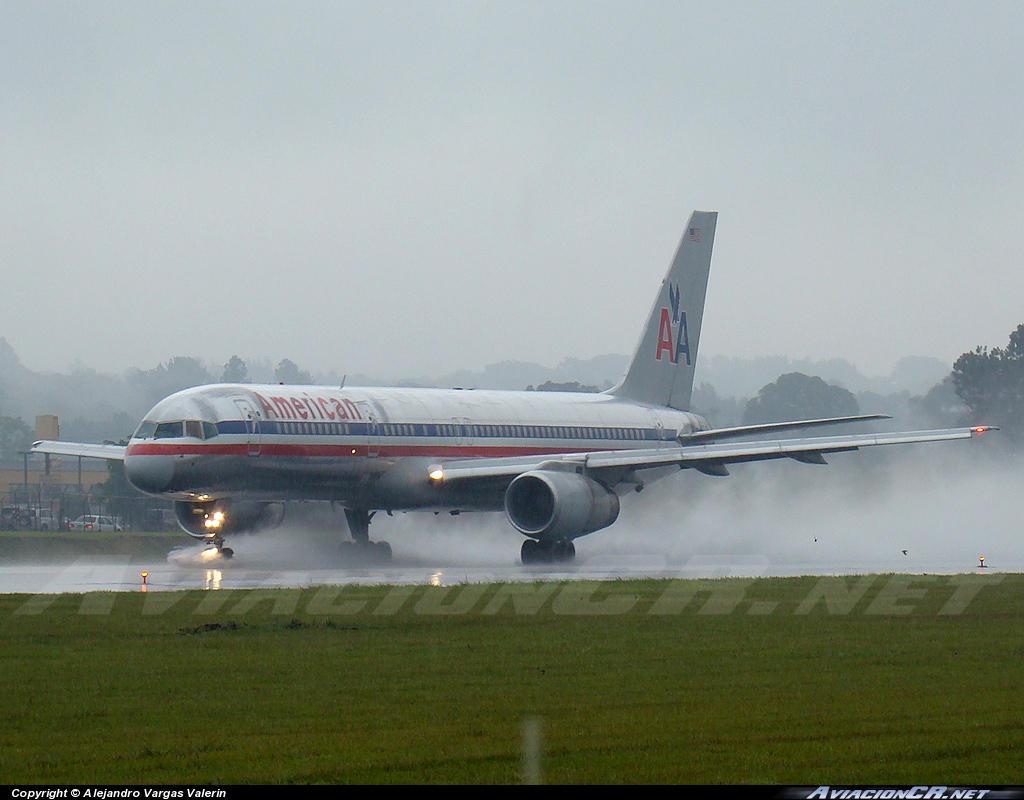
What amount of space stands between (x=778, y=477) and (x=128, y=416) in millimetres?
99251

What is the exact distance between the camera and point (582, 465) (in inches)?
1416

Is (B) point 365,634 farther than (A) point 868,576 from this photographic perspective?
No

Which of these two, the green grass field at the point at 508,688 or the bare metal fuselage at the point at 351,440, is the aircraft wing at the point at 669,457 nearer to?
the bare metal fuselage at the point at 351,440

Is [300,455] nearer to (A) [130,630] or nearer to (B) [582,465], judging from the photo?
(B) [582,465]

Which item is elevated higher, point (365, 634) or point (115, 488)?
point (115, 488)

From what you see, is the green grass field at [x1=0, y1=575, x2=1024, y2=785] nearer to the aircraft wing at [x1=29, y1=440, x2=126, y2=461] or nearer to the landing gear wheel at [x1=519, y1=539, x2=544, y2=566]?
the landing gear wheel at [x1=519, y1=539, x2=544, y2=566]

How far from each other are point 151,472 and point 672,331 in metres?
20.9

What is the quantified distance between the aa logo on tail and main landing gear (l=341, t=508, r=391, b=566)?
44.4ft

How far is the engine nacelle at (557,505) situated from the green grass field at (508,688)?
11208mm

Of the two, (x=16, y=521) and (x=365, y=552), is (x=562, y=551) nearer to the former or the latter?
(x=365, y=552)

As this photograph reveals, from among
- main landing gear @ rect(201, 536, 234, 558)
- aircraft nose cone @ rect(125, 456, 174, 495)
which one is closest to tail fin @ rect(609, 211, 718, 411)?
main landing gear @ rect(201, 536, 234, 558)

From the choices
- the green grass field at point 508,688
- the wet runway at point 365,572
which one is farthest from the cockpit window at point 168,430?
the green grass field at point 508,688

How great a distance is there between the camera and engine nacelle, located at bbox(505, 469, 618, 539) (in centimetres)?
3391

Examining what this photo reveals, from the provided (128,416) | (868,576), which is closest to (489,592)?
(868,576)
